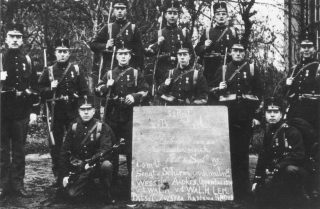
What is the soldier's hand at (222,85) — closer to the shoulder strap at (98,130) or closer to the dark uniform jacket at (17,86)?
the shoulder strap at (98,130)

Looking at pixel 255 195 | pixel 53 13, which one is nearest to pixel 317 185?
pixel 255 195

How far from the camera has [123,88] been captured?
24.5 feet

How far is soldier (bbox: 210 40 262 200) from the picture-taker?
7.27 m

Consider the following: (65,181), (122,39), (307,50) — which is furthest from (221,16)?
(65,181)

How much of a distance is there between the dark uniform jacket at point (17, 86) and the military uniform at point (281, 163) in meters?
3.30

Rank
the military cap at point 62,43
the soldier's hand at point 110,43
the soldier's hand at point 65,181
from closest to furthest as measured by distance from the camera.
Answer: the soldier's hand at point 65,181 < the military cap at point 62,43 < the soldier's hand at point 110,43

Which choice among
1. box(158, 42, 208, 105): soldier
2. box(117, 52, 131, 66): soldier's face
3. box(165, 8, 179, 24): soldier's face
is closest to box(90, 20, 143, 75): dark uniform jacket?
box(117, 52, 131, 66): soldier's face

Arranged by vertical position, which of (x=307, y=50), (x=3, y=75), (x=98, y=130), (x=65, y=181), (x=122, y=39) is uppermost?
(x=122, y=39)

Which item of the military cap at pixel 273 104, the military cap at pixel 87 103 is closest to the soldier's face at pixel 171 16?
the military cap at pixel 87 103

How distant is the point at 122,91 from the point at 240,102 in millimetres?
1721

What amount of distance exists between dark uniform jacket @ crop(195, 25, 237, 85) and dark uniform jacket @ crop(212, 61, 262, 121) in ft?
2.39

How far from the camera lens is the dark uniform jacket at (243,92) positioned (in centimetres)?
727

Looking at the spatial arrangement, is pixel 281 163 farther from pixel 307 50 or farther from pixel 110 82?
pixel 110 82

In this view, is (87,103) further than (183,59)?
No
